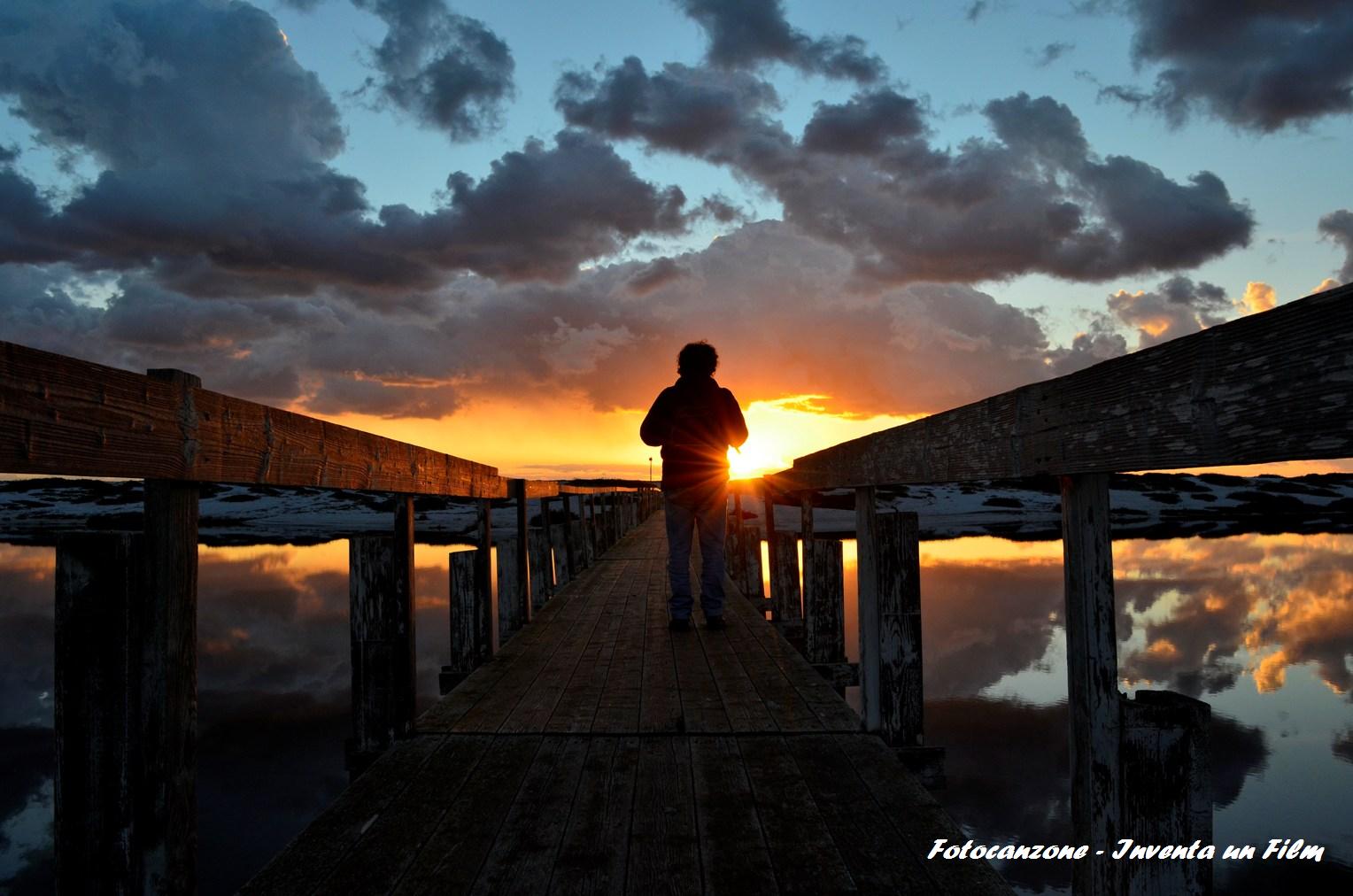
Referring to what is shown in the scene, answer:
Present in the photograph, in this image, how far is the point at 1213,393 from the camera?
1362mm

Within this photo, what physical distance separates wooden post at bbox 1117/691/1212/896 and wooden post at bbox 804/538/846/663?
457 centimetres

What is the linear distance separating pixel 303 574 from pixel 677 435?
1896 cm

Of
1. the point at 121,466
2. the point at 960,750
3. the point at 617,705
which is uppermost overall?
the point at 121,466

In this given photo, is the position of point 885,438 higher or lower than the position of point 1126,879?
higher

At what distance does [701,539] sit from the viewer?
6738 mm

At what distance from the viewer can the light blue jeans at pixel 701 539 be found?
254 inches

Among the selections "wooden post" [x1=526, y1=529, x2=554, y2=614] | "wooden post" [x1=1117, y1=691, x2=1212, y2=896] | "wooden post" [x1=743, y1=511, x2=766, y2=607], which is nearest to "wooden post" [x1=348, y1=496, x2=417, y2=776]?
"wooden post" [x1=1117, y1=691, x2=1212, y2=896]

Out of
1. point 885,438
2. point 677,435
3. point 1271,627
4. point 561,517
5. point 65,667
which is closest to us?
point 65,667

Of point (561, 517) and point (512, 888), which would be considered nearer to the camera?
point (512, 888)

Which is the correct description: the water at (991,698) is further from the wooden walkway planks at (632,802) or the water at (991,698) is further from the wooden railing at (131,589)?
the wooden railing at (131,589)

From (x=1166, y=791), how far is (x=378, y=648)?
2813mm

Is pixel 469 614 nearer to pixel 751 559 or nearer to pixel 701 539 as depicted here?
pixel 701 539

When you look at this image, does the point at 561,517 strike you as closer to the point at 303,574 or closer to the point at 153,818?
the point at 153,818

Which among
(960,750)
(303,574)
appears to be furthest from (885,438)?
(303,574)
